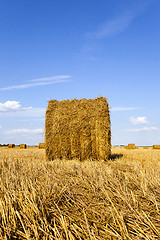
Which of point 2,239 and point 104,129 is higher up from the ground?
point 104,129

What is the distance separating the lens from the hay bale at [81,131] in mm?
6445

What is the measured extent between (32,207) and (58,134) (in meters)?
4.62

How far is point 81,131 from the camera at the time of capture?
6441 millimetres

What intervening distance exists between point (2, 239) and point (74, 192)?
1160 millimetres

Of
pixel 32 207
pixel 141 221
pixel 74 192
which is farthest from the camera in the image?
pixel 74 192

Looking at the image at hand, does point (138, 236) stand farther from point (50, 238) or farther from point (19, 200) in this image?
point (19, 200)

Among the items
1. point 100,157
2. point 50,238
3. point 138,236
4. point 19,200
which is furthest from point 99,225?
point 100,157

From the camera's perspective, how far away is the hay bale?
645 centimetres

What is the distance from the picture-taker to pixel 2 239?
1.68m

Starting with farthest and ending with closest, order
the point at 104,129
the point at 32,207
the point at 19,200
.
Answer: the point at 104,129, the point at 19,200, the point at 32,207

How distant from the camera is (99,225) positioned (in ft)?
6.09

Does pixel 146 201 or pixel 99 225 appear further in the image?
pixel 146 201

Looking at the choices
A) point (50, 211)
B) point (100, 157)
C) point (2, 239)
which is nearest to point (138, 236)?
point (50, 211)

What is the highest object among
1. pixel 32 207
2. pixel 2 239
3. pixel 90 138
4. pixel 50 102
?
pixel 50 102
